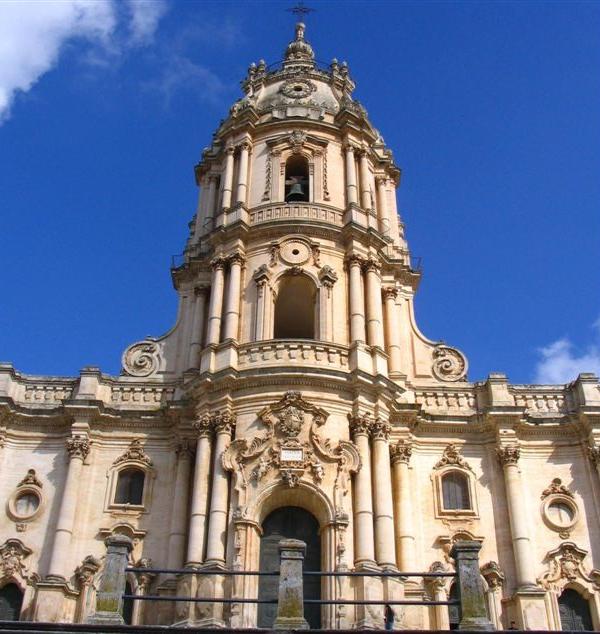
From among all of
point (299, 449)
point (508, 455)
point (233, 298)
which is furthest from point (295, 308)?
point (508, 455)

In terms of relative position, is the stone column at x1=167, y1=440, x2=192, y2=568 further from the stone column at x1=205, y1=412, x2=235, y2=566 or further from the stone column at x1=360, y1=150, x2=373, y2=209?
the stone column at x1=360, y1=150, x2=373, y2=209

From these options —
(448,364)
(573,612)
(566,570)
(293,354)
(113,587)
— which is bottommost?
(113,587)

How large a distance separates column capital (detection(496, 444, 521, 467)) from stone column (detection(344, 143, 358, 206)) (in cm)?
1067

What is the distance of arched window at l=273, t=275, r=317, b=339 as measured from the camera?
2967cm

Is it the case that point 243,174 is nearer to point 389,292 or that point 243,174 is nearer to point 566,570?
point 389,292

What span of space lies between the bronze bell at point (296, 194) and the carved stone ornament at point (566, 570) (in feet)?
52.0

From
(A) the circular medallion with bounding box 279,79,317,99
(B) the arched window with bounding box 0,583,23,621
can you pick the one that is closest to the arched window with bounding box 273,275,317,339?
(A) the circular medallion with bounding box 279,79,317,99

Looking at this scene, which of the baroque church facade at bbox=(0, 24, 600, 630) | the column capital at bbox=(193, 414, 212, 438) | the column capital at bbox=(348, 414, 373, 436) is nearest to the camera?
the baroque church facade at bbox=(0, 24, 600, 630)

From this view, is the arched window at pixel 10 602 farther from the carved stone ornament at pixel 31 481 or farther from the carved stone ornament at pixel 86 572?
the carved stone ornament at pixel 31 481

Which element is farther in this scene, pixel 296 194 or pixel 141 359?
pixel 296 194

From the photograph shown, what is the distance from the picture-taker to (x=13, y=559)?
2517 cm

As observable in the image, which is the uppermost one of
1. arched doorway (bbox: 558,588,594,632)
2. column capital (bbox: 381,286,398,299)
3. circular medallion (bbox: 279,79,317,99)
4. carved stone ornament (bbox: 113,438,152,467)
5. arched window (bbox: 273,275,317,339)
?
circular medallion (bbox: 279,79,317,99)

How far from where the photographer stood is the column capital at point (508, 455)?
26.7m

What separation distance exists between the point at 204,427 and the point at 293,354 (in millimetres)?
3612
